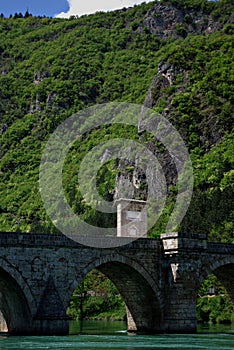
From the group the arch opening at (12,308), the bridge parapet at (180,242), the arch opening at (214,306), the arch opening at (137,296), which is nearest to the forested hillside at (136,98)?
the arch opening at (214,306)

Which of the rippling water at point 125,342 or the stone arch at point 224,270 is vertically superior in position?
the stone arch at point 224,270

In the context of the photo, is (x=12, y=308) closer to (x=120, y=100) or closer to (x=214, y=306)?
(x=214, y=306)

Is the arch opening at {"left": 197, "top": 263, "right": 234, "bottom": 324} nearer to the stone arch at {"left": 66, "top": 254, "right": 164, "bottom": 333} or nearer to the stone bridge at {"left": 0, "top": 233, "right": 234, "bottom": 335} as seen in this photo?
the stone arch at {"left": 66, "top": 254, "right": 164, "bottom": 333}

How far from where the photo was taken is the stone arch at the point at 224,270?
56594 millimetres

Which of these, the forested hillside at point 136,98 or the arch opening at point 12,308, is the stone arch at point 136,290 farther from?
the forested hillside at point 136,98

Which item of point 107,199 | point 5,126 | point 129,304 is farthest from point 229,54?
point 129,304

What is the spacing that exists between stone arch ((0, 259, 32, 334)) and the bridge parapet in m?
10.7

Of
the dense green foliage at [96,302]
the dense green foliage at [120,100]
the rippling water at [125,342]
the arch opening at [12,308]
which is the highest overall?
the dense green foliage at [120,100]

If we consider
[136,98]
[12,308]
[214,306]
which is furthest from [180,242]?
[136,98]

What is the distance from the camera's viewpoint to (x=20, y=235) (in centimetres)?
4916

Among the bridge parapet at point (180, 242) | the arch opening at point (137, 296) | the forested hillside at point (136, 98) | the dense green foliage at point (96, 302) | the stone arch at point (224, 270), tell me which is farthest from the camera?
the forested hillside at point (136, 98)

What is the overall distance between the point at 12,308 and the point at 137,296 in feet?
31.1

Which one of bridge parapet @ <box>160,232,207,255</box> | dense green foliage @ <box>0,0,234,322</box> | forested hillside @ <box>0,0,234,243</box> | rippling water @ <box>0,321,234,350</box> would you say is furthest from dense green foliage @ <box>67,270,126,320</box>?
rippling water @ <box>0,321,234,350</box>

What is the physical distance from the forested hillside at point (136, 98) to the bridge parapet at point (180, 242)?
30.8m
